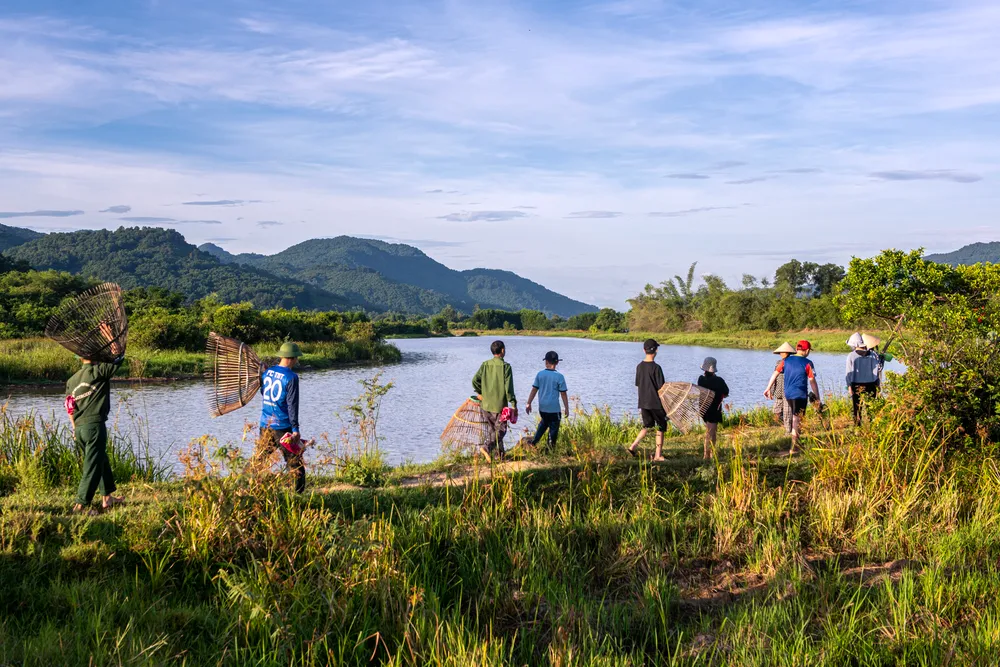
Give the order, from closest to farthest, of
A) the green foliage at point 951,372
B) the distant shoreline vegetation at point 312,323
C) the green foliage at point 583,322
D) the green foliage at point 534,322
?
the green foliage at point 951,372 < the distant shoreline vegetation at point 312,323 < the green foliage at point 583,322 < the green foliage at point 534,322

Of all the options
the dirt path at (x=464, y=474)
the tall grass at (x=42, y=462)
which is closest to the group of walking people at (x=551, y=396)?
the dirt path at (x=464, y=474)

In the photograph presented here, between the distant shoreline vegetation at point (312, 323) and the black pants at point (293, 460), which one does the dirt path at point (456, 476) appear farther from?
the distant shoreline vegetation at point (312, 323)

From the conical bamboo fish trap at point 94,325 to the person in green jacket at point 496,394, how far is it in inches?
162

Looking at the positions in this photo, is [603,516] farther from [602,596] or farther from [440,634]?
[440,634]

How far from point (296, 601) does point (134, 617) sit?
3.47 feet

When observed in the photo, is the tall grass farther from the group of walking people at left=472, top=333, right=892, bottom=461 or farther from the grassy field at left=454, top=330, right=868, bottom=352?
the grassy field at left=454, top=330, right=868, bottom=352

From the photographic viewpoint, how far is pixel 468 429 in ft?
32.2

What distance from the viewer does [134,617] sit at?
4.86 metres

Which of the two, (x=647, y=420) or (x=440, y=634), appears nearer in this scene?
(x=440, y=634)

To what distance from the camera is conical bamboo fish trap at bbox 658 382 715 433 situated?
9711mm

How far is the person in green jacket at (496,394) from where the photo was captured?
9312mm

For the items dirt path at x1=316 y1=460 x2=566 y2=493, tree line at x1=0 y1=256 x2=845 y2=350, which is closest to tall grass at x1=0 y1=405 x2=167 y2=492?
dirt path at x1=316 y1=460 x2=566 y2=493

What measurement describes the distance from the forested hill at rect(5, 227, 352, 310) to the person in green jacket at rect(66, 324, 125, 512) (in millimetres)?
116790

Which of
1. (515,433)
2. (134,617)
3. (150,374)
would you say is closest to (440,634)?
(134,617)
